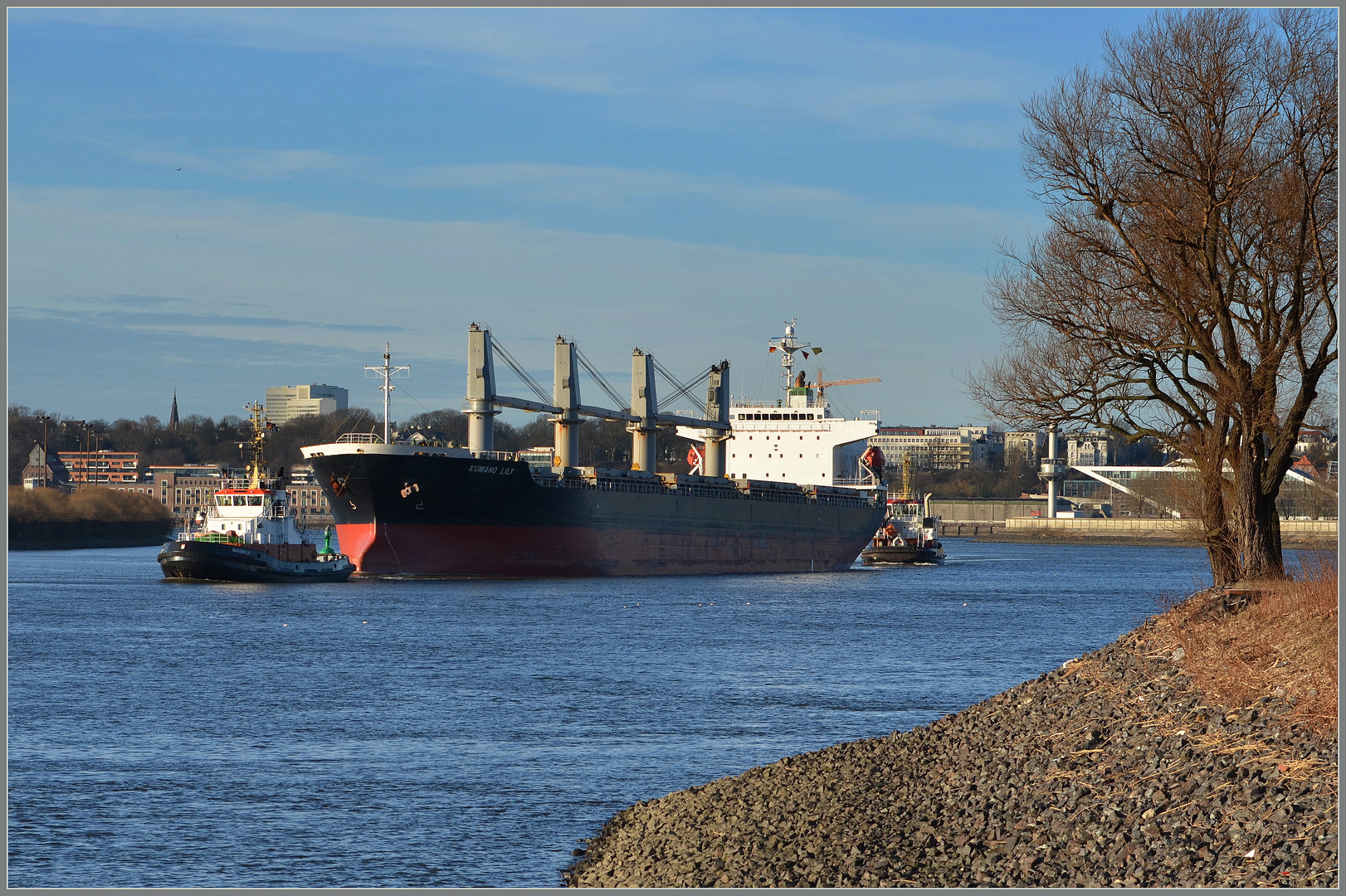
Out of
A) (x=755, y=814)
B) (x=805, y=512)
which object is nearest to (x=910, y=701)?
(x=755, y=814)

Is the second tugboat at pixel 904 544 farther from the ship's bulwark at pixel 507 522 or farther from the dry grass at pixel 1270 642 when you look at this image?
the dry grass at pixel 1270 642

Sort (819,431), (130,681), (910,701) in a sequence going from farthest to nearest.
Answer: (819,431), (130,681), (910,701)

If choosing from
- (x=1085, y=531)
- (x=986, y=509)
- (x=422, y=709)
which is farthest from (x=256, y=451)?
(x=986, y=509)

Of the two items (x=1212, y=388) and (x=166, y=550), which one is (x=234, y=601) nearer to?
(x=166, y=550)

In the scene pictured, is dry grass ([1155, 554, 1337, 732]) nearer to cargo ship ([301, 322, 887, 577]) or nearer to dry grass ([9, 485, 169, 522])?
cargo ship ([301, 322, 887, 577])

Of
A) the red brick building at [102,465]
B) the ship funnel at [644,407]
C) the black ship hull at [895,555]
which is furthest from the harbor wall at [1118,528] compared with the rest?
the red brick building at [102,465]

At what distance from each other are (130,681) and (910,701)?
1188 cm

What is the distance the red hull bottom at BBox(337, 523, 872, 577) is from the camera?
39.5 m

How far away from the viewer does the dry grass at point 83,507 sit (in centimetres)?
7944

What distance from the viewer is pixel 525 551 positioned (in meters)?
41.1

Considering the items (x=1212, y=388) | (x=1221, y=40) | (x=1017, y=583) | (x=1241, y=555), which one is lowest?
(x=1017, y=583)

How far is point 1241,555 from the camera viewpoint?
48.4ft

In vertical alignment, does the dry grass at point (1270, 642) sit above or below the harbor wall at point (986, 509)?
above

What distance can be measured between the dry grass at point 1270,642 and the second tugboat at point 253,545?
30.7 meters
